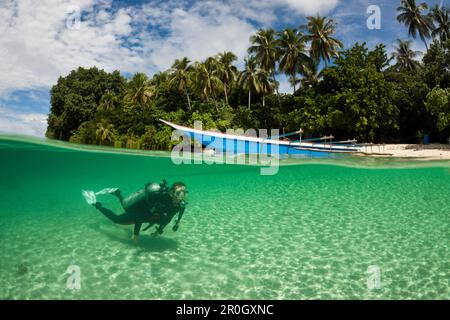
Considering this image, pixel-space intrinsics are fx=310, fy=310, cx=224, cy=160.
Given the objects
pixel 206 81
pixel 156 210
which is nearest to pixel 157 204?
pixel 156 210

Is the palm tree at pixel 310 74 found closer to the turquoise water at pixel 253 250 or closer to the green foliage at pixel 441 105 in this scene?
the green foliage at pixel 441 105

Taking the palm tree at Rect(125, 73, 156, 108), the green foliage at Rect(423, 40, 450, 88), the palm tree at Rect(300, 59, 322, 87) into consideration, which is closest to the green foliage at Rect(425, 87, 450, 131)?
the green foliage at Rect(423, 40, 450, 88)

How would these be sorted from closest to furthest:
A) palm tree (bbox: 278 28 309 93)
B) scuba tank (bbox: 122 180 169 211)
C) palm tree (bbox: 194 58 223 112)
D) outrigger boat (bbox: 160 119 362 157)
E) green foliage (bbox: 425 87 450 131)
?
scuba tank (bbox: 122 180 169 211), outrigger boat (bbox: 160 119 362 157), green foliage (bbox: 425 87 450 131), palm tree (bbox: 194 58 223 112), palm tree (bbox: 278 28 309 93)

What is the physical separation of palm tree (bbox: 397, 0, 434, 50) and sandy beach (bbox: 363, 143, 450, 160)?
23568mm

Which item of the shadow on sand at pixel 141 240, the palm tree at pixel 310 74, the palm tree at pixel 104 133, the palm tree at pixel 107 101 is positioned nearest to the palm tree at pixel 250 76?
the palm tree at pixel 310 74

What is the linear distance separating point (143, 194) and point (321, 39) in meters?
39.6

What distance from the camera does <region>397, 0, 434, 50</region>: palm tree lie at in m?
46.8

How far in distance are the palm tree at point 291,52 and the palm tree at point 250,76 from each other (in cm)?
301

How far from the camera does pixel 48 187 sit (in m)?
52.5

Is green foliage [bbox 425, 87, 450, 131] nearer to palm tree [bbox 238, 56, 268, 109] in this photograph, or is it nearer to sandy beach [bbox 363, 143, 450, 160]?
sandy beach [bbox 363, 143, 450, 160]

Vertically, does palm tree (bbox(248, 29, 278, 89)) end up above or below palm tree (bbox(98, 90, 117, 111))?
above

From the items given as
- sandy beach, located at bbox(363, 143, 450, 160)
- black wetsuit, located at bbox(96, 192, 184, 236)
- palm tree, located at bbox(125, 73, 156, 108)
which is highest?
palm tree, located at bbox(125, 73, 156, 108)

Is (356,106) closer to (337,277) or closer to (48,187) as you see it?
(337,277)

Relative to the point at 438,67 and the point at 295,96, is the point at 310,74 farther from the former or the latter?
the point at 438,67
